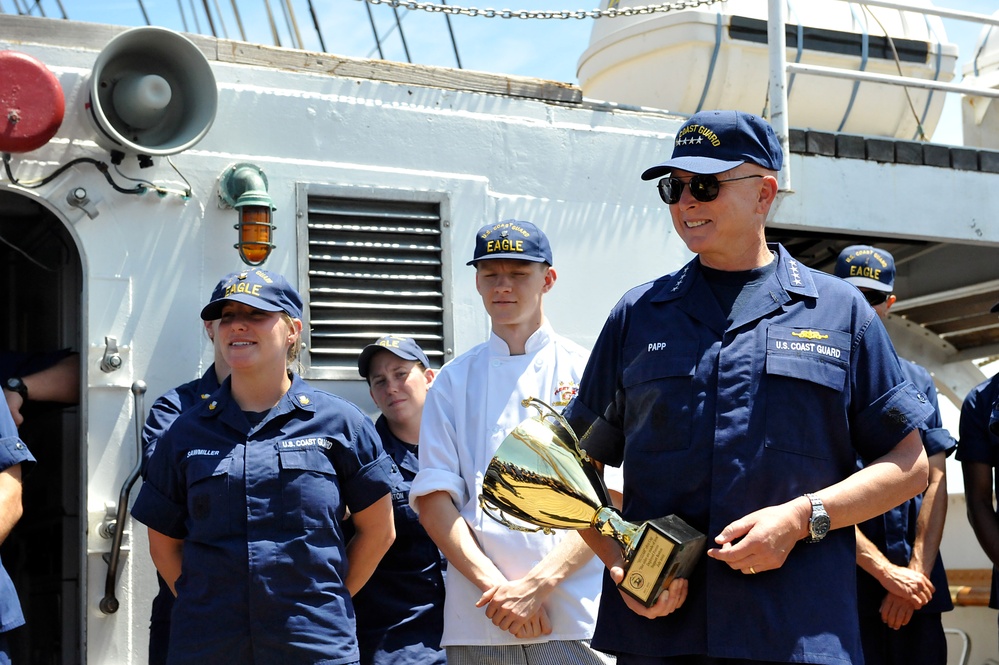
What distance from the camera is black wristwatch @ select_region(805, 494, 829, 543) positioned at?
2.49 meters

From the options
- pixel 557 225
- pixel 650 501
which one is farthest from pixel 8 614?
pixel 557 225

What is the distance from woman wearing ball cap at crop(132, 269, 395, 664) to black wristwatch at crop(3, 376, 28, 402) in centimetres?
148

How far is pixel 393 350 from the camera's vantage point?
4.70 metres

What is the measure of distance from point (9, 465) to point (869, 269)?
11.1 feet

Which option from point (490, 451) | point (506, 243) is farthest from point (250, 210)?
point (490, 451)

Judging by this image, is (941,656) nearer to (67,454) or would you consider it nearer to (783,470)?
(783,470)

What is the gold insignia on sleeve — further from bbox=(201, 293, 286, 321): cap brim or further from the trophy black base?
bbox=(201, 293, 286, 321): cap brim

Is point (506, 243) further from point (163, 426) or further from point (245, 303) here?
point (163, 426)

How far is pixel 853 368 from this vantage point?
2662 mm

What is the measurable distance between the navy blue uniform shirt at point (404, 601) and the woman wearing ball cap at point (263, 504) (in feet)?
1.63

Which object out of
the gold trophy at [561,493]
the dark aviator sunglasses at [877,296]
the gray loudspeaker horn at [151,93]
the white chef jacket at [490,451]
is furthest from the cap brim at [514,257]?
the dark aviator sunglasses at [877,296]

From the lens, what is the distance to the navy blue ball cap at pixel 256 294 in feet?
11.8

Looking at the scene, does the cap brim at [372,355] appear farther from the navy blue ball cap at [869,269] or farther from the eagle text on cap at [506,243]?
the navy blue ball cap at [869,269]

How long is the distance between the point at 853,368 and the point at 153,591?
296 centimetres
